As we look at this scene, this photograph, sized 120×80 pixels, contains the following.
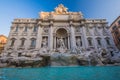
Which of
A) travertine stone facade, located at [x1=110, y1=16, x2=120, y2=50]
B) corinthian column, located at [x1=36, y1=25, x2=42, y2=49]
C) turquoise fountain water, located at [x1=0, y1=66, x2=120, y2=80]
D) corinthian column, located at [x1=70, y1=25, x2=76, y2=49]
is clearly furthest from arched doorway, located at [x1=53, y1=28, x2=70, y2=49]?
turquoise fountain water, located at [x1=0, y1=66, x2=120, y2=80]

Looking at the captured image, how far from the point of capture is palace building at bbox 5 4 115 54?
22.9 m

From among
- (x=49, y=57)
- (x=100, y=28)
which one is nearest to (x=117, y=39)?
(x=100, y=28)

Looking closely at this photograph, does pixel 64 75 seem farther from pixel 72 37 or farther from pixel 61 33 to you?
pixel 61 33

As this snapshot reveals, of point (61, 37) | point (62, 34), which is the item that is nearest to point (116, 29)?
point (62, 34)

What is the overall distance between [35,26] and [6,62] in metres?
15.1

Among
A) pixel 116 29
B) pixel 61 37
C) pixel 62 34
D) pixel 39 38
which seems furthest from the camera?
pixel 116 29

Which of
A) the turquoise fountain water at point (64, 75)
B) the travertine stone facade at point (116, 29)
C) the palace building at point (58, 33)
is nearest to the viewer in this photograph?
the turquoise fountain water at point (64, 75)

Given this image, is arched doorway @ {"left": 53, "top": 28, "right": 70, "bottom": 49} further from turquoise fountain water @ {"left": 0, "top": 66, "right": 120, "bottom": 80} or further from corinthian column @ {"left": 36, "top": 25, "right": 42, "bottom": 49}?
turquoise fountain water @ {"left": 0, "top": 66, "right": 120, "bottom": 80}

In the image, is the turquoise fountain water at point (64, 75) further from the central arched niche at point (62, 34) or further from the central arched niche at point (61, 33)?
the central arched niche at point (61, 33)

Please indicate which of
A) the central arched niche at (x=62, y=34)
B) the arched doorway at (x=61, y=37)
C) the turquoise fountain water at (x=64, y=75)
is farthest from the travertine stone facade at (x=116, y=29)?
the turquoise fountain water at (x=64, y=75)

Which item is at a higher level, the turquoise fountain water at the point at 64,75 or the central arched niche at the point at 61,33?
the central arched niche at the point at 61,33

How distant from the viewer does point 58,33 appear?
26234 millimetres

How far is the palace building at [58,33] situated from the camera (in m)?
22.9

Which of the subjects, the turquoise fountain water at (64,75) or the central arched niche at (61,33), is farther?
the central arched niche at (61,33)
